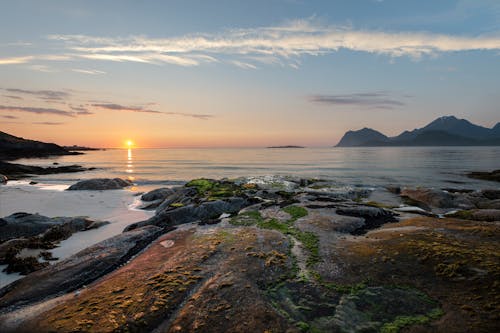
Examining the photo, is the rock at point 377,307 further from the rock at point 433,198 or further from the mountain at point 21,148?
the mountain at point 21,148

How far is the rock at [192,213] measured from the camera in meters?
21.6

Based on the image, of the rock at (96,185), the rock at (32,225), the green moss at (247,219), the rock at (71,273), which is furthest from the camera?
the rock at (96,185)

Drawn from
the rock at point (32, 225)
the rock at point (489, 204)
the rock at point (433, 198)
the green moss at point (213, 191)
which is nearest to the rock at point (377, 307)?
the rock at point (32, 225)

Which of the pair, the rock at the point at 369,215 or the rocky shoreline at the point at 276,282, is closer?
the rocky shoreline at the point at 276,282

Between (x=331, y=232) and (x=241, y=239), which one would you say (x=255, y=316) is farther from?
(x=331, y=232)

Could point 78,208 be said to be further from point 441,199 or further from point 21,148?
point 21,148

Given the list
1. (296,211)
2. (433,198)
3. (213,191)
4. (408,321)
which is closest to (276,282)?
(408,321)

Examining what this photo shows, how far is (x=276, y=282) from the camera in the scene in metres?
10.3

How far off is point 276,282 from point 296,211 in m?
11.3

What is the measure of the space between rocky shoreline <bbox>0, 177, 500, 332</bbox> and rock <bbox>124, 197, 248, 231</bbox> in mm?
4085

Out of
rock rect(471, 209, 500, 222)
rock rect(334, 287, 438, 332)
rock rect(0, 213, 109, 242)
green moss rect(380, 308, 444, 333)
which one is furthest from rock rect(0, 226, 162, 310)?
rock rect(471, 209, 500, 222)

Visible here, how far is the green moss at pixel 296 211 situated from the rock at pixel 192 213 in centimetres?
442

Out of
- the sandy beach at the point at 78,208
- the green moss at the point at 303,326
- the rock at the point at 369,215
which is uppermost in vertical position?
the rock at the point at 369,215

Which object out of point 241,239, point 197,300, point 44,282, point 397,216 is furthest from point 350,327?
point 397,216
